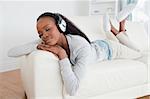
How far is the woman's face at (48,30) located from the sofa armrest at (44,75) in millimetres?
83

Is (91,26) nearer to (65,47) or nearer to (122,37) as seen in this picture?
(122,37)

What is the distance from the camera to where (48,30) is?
1.51m

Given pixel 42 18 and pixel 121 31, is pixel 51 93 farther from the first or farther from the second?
pixel 121 31

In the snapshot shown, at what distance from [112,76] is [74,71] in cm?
37

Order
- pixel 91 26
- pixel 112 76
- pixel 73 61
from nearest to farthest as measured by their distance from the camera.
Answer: pixel 73 61 < pixel 112 76 < pixel 91 26

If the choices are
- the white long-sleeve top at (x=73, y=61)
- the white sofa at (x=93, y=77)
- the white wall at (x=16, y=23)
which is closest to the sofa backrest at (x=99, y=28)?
the white sofa at (x=93, y=77)

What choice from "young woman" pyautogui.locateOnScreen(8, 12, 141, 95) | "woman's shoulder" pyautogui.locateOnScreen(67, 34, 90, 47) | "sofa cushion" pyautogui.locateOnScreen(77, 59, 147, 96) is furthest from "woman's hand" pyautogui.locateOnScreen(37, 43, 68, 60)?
"sofa cushion" pyautogui.locateOnScreen(77, 59, 147, 96)

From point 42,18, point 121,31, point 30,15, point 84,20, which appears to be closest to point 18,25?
point 30,15

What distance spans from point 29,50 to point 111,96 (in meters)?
0.70

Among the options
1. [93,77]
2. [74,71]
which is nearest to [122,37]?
[93,77]

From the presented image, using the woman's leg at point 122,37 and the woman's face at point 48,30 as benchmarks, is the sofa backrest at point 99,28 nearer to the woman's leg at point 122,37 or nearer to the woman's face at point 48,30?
the woman's leg at point 122,37

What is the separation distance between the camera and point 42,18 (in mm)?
1549

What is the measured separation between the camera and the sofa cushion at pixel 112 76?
5.49 ft

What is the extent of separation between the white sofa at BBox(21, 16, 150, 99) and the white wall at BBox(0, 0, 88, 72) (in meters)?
1.10
